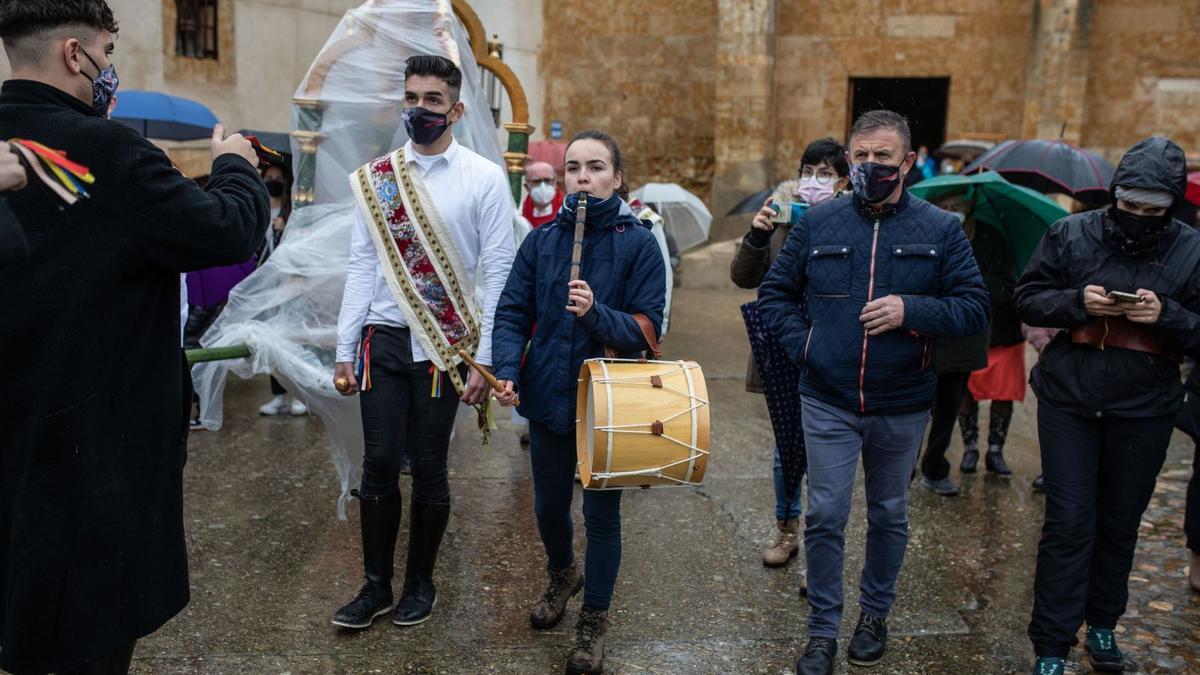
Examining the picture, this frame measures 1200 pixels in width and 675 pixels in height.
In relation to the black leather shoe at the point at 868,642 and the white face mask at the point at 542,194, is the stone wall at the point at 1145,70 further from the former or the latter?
the black leather shoe at the point at 868,642

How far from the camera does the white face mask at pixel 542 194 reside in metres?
7.50

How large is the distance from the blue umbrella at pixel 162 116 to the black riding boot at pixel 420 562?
7172 millimetres

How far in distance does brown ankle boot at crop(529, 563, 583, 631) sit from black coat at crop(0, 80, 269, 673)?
171 cm

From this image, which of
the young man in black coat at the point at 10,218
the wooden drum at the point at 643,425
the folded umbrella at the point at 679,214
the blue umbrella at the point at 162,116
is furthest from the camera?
the folded umbrella at the point at 679,214

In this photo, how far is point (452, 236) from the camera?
161 inches

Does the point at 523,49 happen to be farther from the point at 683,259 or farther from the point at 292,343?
the point at 292,343

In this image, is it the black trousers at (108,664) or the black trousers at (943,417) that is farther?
the black trousers at (943,417)

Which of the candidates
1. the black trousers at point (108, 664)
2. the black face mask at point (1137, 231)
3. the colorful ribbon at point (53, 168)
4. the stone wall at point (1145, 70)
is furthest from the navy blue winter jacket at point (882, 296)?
the stone wall at point (1145, 70)

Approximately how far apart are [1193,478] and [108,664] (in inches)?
166

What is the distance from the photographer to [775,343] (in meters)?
4.54

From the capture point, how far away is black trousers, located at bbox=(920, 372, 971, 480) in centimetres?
594

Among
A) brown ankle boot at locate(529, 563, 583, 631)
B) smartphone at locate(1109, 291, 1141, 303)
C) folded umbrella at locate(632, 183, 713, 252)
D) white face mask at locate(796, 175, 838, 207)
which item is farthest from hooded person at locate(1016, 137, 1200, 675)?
folded umbrella at locate(632, 183, 713, 252)

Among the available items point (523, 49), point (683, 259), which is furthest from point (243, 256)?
point (683, 259)

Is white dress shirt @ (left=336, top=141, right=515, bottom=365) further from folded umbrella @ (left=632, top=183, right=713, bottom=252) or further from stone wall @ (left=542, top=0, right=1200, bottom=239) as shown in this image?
stone wall @ (left=542, top=0, right=1200, bottom=239)
